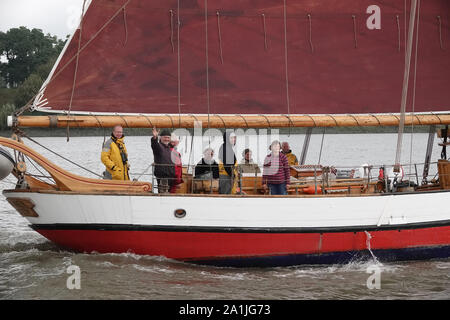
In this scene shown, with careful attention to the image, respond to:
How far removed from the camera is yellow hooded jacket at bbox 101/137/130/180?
1251 cm

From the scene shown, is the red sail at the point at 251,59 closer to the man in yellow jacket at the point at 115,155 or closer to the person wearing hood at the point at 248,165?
the man in yellow jacket at the point at 115,155

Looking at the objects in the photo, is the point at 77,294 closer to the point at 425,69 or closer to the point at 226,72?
the point at 226,72

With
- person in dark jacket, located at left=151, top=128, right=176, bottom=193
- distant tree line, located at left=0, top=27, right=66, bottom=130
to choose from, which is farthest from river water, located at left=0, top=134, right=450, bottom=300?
distant tree line, located at left=0, top=27, right=66, bottom=130

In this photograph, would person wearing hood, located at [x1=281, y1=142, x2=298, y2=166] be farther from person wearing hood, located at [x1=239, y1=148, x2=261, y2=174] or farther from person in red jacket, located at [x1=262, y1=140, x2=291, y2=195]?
person in red jacket, located at [x1=262, y1=140, x2=291, y2=195]

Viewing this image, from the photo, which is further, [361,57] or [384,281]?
[361,57]

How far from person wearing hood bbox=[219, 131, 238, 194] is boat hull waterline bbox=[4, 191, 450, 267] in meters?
0.54

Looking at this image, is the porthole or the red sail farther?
the red sail

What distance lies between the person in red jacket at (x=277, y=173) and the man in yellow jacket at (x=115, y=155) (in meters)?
2.69

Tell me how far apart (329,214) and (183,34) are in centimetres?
456

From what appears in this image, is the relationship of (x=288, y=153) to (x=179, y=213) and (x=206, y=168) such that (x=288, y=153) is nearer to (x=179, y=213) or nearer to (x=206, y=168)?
(x=206, y=168)

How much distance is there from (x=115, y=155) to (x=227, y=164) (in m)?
2.10
